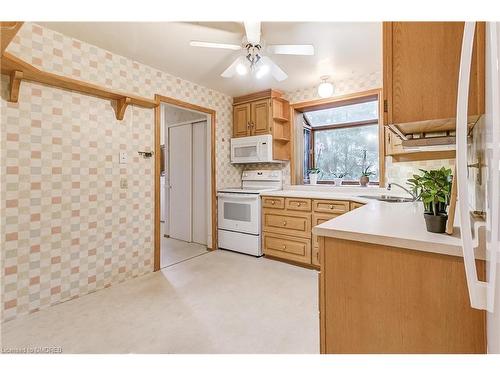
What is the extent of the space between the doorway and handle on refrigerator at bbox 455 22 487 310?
3.35 m

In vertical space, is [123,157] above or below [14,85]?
below

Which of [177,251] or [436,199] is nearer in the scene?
[436,199]

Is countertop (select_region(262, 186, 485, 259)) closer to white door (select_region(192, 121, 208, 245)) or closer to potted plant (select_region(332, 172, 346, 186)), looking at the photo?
potted plant (select_region(332, 172, 346, 186))

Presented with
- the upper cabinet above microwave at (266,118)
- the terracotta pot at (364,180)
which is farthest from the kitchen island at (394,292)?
the upper cabinet above microwave at (266,118)

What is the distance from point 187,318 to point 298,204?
1776mm

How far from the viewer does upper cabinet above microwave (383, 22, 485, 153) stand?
1.02 meters

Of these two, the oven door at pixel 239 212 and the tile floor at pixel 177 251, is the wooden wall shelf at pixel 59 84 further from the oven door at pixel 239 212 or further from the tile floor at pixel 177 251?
the tile floor at pixel 177 251

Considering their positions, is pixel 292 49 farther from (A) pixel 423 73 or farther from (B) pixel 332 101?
(B) pixel 332 101

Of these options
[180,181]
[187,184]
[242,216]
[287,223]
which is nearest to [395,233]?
[287,223]

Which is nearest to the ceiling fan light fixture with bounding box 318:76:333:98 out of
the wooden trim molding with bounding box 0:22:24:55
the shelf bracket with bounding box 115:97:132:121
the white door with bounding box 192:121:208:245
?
the white door with bounding box 192:121:208:245

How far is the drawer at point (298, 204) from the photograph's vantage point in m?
3.07

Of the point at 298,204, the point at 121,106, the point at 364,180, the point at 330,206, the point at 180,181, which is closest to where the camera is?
the point at 121,106

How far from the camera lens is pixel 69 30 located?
7.06 feet

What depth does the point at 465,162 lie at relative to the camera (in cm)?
58
